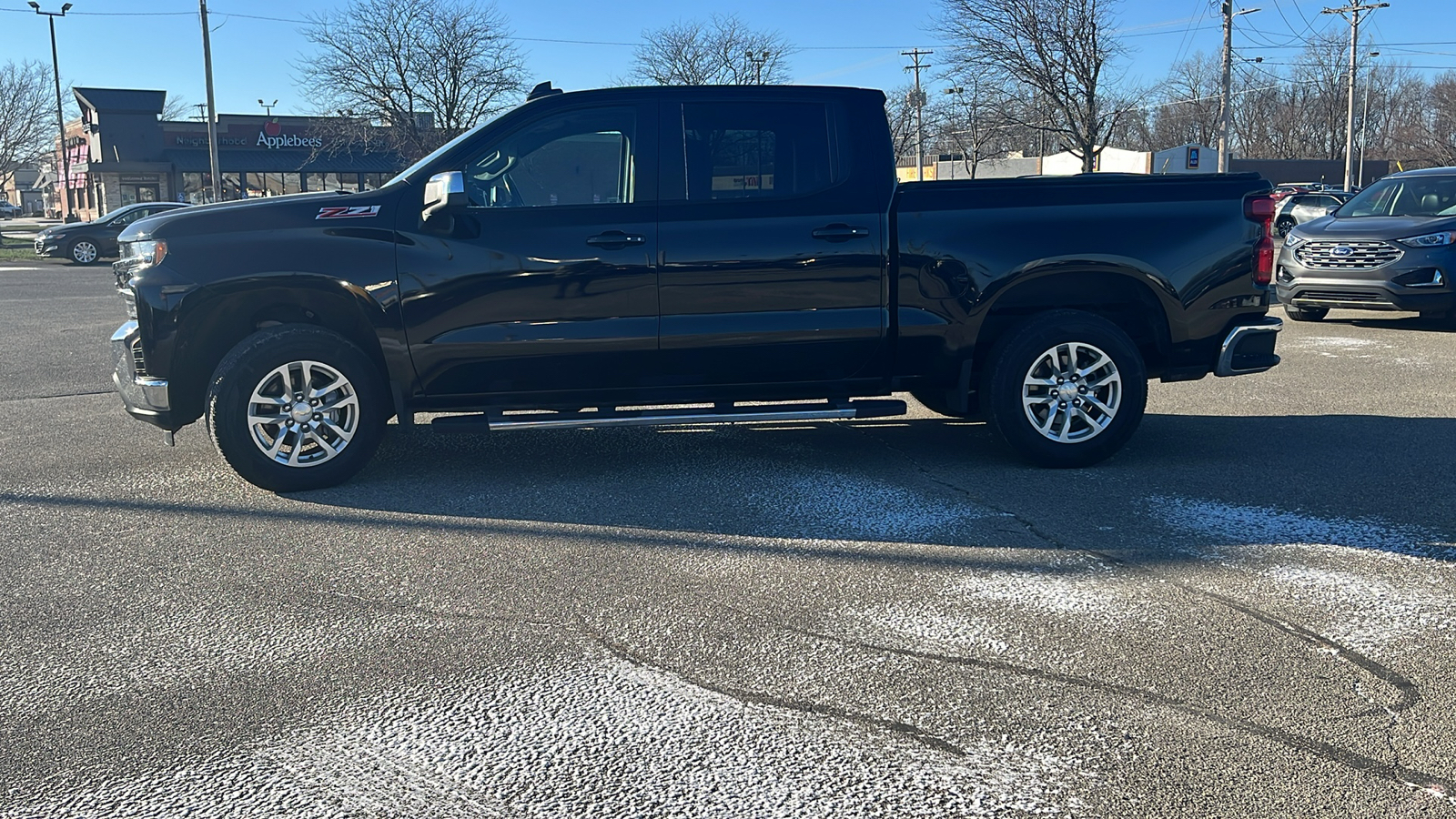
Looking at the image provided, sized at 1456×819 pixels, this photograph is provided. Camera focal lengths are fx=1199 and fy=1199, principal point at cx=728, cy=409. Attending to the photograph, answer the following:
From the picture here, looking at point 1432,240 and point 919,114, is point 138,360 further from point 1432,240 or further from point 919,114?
point 919,114

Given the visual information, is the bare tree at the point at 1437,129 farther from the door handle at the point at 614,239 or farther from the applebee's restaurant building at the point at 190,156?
the door handle at the point at 614,239

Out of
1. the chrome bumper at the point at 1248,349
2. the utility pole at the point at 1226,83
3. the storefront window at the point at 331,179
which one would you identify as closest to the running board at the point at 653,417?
the chrome bumper at the point at 1248,349

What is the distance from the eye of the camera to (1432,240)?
454 inches

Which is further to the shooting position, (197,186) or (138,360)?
(197,186)

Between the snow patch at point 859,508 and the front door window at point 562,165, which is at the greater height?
the front door window at point 562,165

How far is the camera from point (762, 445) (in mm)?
6977

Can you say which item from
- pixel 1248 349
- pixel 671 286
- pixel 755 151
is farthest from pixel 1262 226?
pixel 671 286

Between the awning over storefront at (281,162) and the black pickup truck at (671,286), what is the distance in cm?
4567

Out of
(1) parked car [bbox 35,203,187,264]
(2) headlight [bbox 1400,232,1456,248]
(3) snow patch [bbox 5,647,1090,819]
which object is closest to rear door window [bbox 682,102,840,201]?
(3) snow patch [bbox 5,647,1090,819]

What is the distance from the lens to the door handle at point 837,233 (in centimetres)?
596

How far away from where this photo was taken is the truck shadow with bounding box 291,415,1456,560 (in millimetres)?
5203

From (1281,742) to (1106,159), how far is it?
8139 centimetres

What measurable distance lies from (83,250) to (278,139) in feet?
89.1

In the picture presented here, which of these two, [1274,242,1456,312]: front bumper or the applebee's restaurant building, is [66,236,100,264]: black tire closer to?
the applebee's restaurant building
